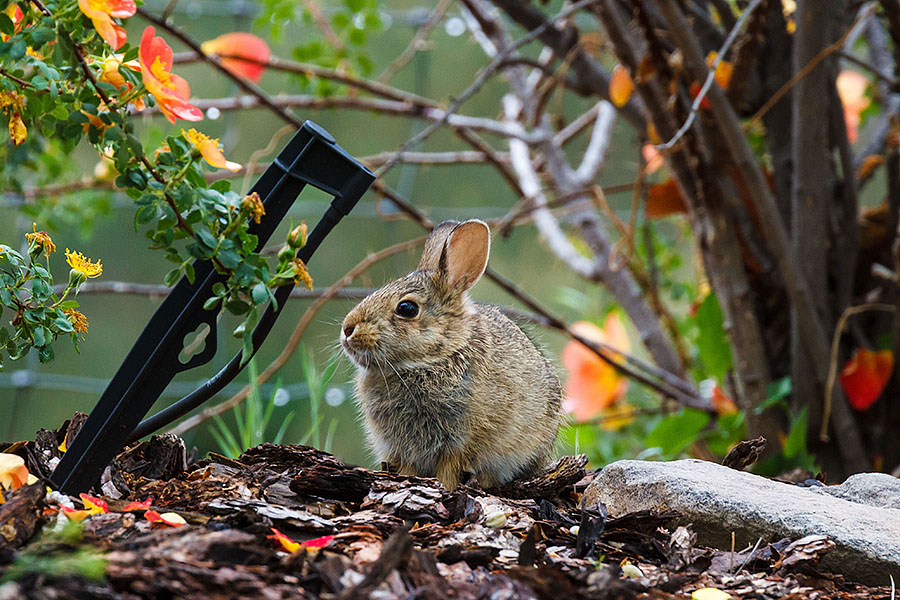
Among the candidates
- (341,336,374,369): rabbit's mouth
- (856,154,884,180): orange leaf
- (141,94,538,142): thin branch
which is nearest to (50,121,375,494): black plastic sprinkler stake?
(341,336,374,369): rabbit's mouth

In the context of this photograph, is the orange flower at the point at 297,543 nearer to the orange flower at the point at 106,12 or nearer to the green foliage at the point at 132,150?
the green foliage at the point at 132,150

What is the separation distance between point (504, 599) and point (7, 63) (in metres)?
1.03

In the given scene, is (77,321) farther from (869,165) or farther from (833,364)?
(869,165)

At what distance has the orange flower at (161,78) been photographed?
132 cm

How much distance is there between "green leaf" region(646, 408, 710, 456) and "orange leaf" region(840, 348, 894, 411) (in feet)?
1.53

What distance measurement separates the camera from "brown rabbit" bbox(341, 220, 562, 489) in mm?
2045

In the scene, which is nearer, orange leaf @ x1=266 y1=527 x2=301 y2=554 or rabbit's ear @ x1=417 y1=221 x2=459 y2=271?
orange leaf @ x1=266 y1=527 x2=301 y2=554

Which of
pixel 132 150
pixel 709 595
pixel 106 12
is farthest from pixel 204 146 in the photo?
pixel 709 595

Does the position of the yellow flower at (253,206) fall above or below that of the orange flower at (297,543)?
above

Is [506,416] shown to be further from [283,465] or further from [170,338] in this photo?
[170,338]

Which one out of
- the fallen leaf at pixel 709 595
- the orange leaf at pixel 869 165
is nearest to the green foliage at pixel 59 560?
the fallen leaf at pixel 709 595

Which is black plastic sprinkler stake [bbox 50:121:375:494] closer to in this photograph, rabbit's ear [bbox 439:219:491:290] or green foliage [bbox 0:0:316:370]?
green foliage [bbox 0:0:316:370]

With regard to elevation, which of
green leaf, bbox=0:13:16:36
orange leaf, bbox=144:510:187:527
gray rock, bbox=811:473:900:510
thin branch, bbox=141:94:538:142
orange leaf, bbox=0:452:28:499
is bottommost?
gray rock, bbox=811:473:900:510

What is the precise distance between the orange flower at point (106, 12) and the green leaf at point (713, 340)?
2.33m
